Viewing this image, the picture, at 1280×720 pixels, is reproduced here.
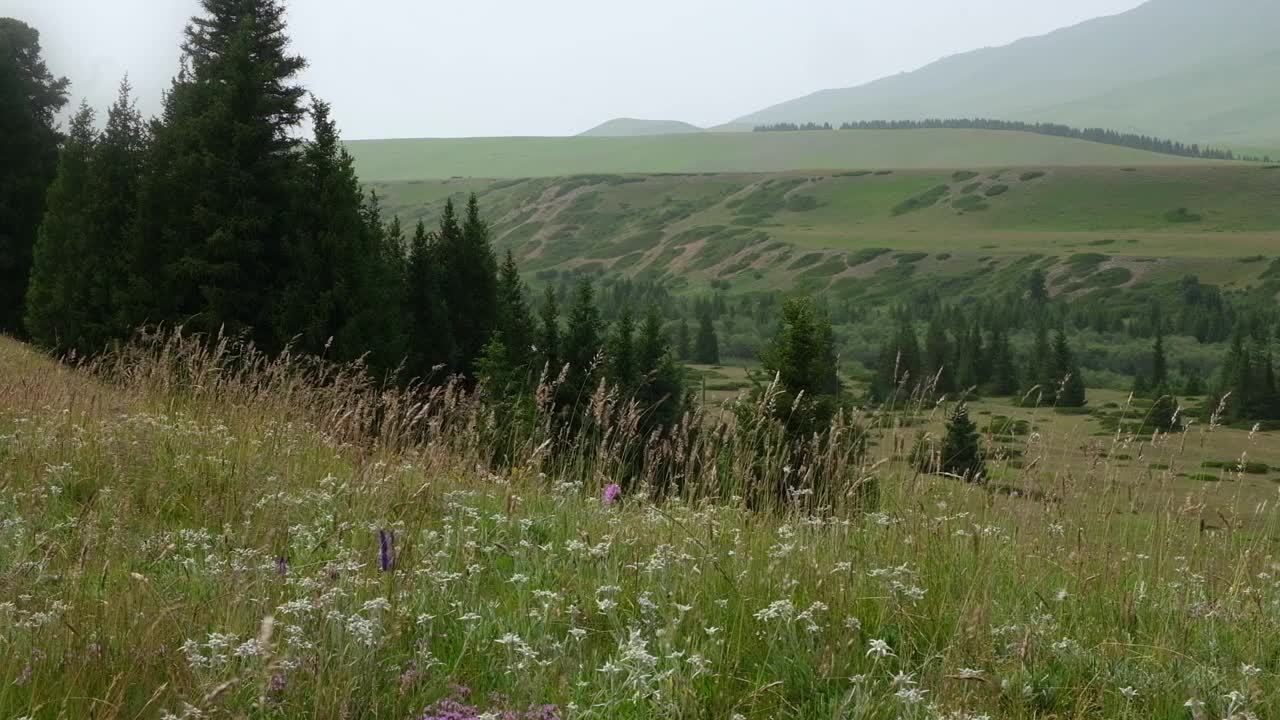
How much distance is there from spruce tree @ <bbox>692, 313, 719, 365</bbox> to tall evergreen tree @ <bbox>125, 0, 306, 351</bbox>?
110m

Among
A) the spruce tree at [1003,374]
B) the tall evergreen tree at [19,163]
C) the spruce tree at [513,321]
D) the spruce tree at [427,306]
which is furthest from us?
the spruce tree at [1003,374]

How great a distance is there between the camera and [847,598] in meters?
4.68

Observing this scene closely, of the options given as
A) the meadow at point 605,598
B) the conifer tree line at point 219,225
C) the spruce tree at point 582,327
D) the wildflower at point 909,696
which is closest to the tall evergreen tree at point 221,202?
the conifer tree line at point 219,225

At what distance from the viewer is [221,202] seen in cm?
3600

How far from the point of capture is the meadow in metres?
3.60

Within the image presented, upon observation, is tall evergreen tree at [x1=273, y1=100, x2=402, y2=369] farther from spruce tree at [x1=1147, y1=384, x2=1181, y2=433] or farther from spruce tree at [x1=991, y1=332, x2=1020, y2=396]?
spruce tree at [x1=991, y1=332, x2=1020, y2=396]

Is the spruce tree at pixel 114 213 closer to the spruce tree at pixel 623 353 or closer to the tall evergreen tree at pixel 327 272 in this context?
the tall evergreen tree at pixel 327 272

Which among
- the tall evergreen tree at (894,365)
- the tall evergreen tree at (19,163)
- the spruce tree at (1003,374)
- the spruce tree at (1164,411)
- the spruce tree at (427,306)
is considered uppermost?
the tall evergreen tree at (19,163)

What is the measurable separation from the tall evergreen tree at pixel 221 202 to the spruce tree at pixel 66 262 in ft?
7.75

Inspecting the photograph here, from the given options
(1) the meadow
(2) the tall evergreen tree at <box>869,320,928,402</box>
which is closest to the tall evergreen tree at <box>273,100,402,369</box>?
(2) the tall evergreen tree at <box>869,320,928,402</box>

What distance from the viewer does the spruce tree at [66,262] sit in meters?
35.7

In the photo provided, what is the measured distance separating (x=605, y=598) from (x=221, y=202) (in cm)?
3543

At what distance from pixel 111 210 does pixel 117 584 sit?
37.2 metres

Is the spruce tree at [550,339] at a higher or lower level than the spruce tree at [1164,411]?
lower
